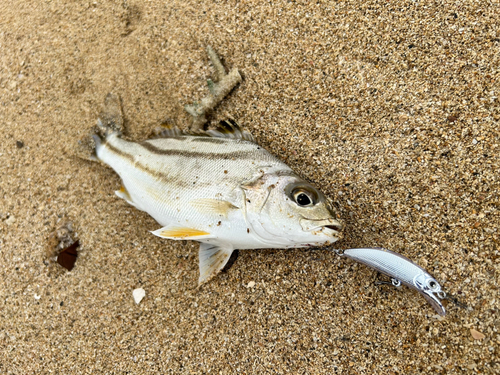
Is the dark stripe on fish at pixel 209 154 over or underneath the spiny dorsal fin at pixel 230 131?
underneath

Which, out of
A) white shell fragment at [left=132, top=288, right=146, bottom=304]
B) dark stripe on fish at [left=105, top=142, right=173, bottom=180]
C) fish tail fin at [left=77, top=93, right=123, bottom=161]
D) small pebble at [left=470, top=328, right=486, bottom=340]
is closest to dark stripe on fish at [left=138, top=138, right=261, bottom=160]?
dark stripe on fish at [left=105, top=142, right=173, bottom=180]

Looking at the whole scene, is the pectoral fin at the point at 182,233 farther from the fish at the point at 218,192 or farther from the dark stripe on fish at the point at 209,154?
the dark stripe on fish at the point at 209,154

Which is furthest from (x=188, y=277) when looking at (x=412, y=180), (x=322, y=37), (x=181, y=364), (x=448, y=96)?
(x=448, y=96)

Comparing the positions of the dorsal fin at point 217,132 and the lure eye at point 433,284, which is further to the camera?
the dorsal fin at point 217,132

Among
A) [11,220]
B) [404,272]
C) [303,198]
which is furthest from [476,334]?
[11,220]

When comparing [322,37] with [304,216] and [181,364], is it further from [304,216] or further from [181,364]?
[181,364]

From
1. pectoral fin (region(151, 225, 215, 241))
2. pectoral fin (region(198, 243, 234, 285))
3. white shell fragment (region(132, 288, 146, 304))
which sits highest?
pectoral fin (region(151, 225, 215, 241))

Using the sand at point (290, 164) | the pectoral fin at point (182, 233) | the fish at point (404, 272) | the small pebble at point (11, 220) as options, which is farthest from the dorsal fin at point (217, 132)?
the small pebble at point (11, 220)

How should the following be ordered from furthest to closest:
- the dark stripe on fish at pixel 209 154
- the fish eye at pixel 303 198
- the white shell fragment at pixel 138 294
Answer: the white shell fragment at pixel 138 294 < the dark stripe on fish at pixel 209 154 < the fish eye at pixel 303 198

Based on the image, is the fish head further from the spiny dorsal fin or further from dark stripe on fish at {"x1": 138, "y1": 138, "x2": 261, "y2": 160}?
the spiny dorsal fin
